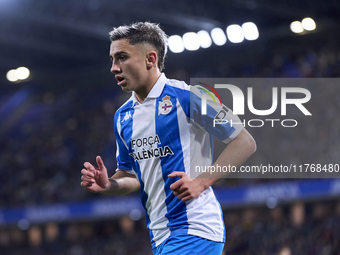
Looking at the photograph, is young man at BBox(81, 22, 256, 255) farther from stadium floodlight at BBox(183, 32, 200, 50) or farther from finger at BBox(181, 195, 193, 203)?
stadium floodlight at BBox(183, 32, 200, 50)

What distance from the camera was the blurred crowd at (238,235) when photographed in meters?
13.0

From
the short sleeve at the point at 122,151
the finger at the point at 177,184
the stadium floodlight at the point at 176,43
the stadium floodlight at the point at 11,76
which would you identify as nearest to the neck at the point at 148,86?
the short sleeve at the point at 122,151

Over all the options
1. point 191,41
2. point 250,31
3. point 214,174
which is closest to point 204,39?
point 191,41

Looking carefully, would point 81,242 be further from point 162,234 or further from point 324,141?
point 162,234

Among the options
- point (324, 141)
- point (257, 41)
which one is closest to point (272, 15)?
point (257, 41)

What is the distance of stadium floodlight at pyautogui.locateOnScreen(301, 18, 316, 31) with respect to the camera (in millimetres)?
17531

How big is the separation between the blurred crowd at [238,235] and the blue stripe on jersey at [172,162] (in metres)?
6.55

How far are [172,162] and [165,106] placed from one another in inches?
14.2

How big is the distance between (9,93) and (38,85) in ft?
6.61

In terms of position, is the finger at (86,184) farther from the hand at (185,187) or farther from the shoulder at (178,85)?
the shoulder at (178,85)

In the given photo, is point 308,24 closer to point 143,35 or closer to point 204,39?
point 204,39

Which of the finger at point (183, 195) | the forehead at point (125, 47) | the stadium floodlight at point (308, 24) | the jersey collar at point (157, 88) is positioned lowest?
the finger at point (183, 195)

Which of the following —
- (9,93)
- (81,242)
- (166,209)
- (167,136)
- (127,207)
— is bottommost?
(81,242)

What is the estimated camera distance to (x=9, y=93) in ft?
87.9
